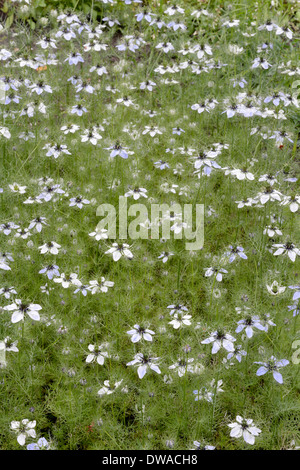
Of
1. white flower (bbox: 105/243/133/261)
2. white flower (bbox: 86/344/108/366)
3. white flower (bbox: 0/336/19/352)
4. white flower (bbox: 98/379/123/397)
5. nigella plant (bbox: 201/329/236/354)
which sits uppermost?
white flower (bbox: 105/243/133/261)

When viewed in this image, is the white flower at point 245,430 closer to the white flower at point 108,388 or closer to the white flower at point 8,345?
the white flower at point 108,388

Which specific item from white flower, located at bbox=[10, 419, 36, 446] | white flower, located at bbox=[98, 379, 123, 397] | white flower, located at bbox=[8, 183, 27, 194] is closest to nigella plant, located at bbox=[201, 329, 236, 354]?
white flower, located at bbox=[98, 379, 123, 397]

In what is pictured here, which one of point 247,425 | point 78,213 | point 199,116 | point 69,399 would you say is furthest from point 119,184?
point 247,425

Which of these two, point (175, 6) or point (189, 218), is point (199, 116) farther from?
point (189, 218)

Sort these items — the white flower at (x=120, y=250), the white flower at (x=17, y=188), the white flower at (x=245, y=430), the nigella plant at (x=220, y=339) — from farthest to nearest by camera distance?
the white flower at (x=17, y=188) → the white flower at (x=120, y=250) → the nigella plant at (x=220, y=339) → the white flower at (x=245, y=430)

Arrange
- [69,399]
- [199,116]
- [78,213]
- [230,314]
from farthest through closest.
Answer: [199,116], [78,213], [230,314], [69,399]

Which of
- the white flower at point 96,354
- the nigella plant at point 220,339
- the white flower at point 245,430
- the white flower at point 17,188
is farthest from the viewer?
the white flower at point 17,188

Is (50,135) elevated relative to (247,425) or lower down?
elevated

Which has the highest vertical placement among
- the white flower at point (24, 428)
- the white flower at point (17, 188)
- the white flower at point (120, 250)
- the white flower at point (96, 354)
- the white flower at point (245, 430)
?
the white flower at point (17, 188)

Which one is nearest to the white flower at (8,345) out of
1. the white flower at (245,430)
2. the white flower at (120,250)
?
the white flower at (120,250)

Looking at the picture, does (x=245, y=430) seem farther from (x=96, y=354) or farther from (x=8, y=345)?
(x=8, y=345)

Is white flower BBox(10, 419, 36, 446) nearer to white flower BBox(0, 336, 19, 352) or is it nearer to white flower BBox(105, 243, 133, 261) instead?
white flower BBox(0, 336, 19, 352)

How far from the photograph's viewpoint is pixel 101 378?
8.71 feet

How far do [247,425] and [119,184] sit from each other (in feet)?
7.67
